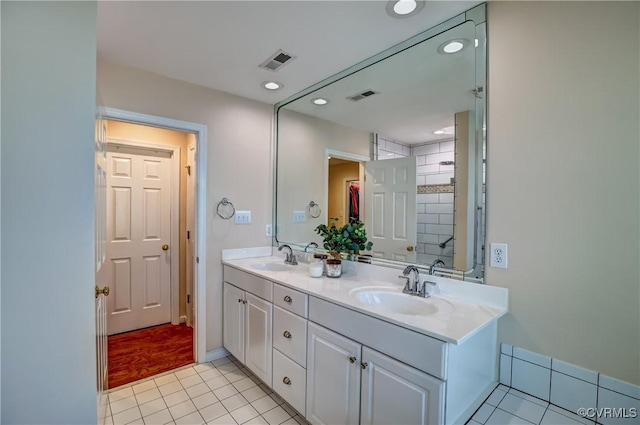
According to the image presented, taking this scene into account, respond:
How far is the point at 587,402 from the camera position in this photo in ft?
3.81

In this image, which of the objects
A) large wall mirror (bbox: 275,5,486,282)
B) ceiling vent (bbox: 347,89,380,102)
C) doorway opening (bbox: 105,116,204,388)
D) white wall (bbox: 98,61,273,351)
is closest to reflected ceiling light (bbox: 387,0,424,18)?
large wall mirror (bbox: 275,5,486,282)

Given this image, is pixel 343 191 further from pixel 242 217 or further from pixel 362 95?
pixel 242 217

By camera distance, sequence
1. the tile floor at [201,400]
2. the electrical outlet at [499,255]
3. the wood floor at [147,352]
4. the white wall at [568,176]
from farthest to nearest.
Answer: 1. the wood floor at [147,352]
2. the tile floor at [201,400]
3. the electrical outlet at [499,255]
4. the white wall at [568,176]

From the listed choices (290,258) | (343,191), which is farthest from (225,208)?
(343,191)

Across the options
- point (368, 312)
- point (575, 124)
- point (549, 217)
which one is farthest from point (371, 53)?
point (368, 312)

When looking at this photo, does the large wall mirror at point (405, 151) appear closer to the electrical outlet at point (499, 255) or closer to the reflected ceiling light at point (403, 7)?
the electrical outlet at point (499, 255)

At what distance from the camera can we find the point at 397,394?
3.96ft

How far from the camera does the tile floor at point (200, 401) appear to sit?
1831mm

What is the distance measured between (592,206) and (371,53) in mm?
1455

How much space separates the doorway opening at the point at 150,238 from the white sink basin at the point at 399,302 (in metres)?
1.99

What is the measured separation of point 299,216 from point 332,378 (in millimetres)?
1489

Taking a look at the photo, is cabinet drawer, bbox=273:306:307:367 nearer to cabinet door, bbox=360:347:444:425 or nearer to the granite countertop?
the granite countertop

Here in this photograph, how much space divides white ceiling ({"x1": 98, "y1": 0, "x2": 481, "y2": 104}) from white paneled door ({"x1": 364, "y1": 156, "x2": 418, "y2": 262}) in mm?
751

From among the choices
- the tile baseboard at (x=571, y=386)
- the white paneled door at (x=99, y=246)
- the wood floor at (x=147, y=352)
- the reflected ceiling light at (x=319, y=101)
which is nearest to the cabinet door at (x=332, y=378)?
the tile baseboard at (x=571, y=386)
